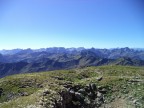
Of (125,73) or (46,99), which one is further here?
(125,73)

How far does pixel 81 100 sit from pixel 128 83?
41.3 feet

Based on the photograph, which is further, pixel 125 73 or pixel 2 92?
pixel 125 73

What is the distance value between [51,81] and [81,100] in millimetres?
9209

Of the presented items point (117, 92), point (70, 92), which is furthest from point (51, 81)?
point (117, 92)

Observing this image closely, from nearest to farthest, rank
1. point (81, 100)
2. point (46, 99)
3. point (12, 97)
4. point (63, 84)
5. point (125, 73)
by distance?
1. point (46, 99)
2. point (12, 97)
3. point (81, 100)
4. point (63, 84)
5. point (125, 73)

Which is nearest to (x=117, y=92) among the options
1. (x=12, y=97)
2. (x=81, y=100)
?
(x=81, y=100)

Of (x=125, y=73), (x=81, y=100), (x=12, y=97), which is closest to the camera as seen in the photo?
(x=12, y=97)

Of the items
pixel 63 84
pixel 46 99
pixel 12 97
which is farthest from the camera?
pixel 63 84

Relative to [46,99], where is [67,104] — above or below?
below

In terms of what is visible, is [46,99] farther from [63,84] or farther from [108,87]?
[108,87]

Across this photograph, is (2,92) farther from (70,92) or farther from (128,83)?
(128,83)

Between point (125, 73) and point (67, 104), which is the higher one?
point (125, 73)

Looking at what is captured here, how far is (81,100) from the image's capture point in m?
44.5

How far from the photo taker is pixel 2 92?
4247 cm
